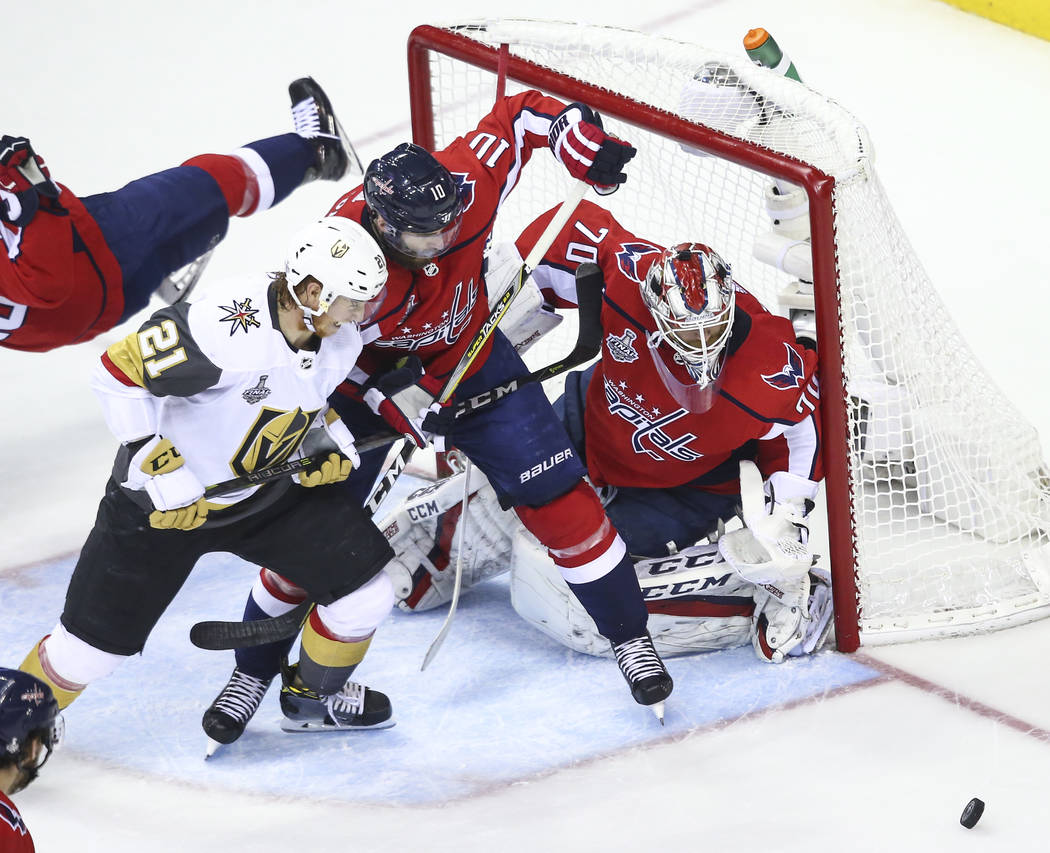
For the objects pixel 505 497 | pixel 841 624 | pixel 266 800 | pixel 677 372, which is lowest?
pixel 266 800

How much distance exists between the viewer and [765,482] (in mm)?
3373

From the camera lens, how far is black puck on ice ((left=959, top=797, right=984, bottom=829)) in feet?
9.25

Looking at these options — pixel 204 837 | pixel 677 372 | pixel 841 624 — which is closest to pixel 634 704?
pixel 841 624

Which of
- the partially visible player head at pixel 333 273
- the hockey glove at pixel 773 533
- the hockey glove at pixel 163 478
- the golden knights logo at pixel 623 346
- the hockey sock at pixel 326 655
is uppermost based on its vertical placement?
the partially visible player head at pixel 333 273

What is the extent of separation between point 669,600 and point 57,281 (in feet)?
5.16

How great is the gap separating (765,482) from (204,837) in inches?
54.1

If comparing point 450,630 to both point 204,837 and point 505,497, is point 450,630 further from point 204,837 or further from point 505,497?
point 204,837

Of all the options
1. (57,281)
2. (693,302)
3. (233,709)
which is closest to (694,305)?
(693,302)

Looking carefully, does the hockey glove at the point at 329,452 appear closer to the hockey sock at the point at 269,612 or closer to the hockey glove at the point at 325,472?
the hockey glove at the point at 325,472

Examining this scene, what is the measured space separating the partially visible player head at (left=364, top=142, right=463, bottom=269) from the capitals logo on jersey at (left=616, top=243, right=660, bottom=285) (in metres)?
0.51

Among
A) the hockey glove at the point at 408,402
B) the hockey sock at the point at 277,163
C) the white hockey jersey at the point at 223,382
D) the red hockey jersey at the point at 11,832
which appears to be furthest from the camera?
the hockey sock at the point at 277,163

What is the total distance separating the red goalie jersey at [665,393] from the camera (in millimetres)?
3197

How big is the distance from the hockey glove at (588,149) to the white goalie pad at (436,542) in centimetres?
85

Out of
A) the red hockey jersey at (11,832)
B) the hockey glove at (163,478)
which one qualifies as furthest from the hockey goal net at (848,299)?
the red hockey jersey at (11,832)
